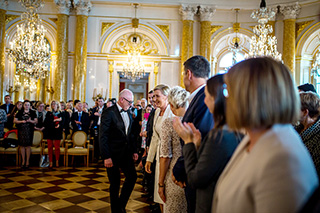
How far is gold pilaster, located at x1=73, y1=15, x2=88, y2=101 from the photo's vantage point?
12172 millimetres

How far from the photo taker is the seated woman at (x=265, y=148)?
0.80 m

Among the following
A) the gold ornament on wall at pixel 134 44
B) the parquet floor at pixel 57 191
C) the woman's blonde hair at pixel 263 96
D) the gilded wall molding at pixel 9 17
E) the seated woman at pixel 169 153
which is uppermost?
the gilded wall molding at pixel 9 17

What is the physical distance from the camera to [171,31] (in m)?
12.8

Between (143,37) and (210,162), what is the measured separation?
12.3m

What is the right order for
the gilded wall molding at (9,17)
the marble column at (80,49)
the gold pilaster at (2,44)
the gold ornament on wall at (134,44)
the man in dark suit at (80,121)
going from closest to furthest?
the man in dark suit at (80,121)
the gold pilaster at (2,44)
the marble column at (80,49)
the gilded wall molding at (9,17)
the gold ornament on wall at (134,44)

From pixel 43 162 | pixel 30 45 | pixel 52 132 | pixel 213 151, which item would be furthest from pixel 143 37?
pixel 213 151

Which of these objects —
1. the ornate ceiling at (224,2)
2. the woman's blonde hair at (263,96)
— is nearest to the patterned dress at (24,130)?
the ornate ceiling at (224,2)

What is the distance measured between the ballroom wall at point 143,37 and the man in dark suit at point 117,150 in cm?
834

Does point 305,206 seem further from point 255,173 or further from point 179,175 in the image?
point 179,175

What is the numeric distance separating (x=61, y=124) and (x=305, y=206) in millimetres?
7768

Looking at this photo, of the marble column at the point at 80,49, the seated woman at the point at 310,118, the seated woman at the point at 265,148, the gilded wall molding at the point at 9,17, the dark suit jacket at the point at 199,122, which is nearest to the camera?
the seated woman at the point at 265,148

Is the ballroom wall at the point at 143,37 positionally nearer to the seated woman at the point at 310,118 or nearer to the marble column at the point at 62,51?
the marble column at the point at 62,51

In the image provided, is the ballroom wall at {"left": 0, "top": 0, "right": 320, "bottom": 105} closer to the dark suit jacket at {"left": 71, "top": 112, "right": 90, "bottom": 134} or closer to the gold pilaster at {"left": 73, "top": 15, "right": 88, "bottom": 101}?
the gold pilaster at {"left": 73, "top": 15, "right": 88, "bottom": 101}

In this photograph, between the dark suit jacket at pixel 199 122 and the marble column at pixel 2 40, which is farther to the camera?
the marble column at pixel 2 40
